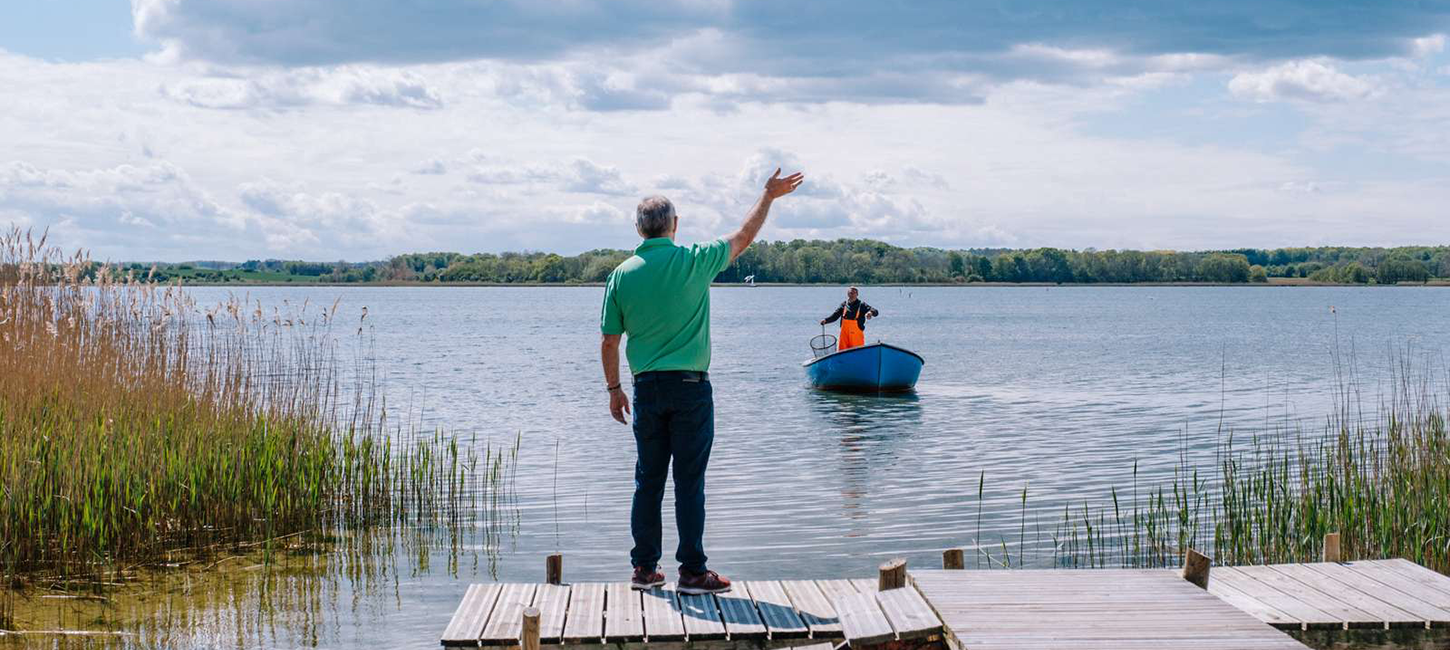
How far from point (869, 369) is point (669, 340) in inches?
800

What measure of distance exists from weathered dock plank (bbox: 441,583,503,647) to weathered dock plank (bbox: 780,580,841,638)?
1.49 m

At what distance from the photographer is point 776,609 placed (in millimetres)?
6422

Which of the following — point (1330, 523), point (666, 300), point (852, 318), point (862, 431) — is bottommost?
point (862, 431)

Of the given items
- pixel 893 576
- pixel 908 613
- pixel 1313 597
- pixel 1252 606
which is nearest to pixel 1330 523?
pixel 1313 597

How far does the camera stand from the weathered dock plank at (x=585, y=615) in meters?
5.94

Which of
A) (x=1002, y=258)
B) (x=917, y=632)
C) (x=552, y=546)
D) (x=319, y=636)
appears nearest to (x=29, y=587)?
(x=319, y=636)

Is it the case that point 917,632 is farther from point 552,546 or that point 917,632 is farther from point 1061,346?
point 1061,346

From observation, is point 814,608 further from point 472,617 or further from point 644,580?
point 472,617

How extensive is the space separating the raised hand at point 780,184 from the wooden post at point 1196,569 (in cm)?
273

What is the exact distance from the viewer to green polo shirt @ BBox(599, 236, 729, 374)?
6.33m

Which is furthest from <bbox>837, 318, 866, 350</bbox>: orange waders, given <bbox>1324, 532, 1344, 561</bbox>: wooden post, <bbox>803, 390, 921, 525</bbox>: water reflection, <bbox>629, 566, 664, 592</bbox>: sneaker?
<bbox>629, 566, 664, 592</bbox>: sneaker

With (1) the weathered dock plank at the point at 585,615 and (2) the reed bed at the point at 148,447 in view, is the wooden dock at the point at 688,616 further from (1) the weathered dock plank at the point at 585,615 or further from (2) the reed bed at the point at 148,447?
(2) the reed bed at the point at 148,447

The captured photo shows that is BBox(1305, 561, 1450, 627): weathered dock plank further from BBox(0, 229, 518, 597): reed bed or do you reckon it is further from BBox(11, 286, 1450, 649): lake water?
BBox(0, 229, 518, 597): reed bed

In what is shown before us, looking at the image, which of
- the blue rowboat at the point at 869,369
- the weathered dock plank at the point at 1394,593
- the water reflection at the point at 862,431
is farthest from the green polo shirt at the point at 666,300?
the blue rowboat at the point at 869,369
